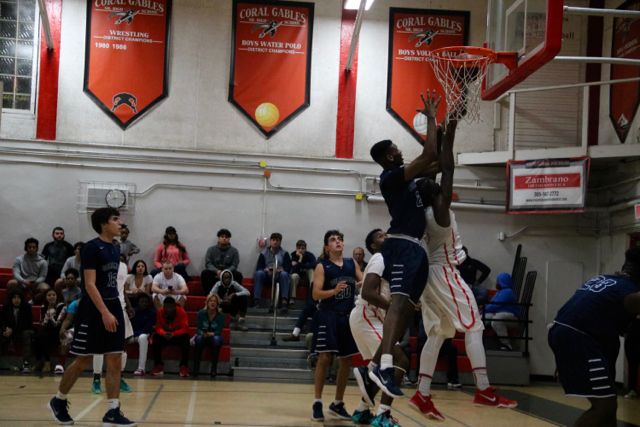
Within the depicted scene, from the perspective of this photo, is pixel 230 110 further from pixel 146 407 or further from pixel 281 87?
pixel 146 407

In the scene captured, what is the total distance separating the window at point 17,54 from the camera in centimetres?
1409

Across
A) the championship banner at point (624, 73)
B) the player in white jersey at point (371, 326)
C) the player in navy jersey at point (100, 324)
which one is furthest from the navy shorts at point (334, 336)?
the championship banner at point (624, 73)

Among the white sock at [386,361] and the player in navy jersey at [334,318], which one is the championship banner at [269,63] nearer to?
the player in navy jersey at [334,318]

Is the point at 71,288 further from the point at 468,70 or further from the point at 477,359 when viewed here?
the point at 477,359

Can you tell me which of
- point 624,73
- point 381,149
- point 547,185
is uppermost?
point 624,73

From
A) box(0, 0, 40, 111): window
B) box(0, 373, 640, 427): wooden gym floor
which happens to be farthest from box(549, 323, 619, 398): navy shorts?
box(0, 0, 40, 111): window

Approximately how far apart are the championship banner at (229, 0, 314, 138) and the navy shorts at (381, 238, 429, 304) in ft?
32.6

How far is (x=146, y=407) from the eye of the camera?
23.8 feet

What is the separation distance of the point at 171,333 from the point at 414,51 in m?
8.35

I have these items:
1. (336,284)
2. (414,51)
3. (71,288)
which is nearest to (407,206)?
(336,284)

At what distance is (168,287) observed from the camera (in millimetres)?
12383

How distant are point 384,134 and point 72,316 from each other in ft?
25.3

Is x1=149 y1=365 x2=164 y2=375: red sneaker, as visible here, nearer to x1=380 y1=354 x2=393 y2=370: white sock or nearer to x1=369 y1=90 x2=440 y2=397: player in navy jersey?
x1=369 y1=90 x2=440 y2=397: player in navy jersey

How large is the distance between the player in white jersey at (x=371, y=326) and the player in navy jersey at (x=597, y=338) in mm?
1243
